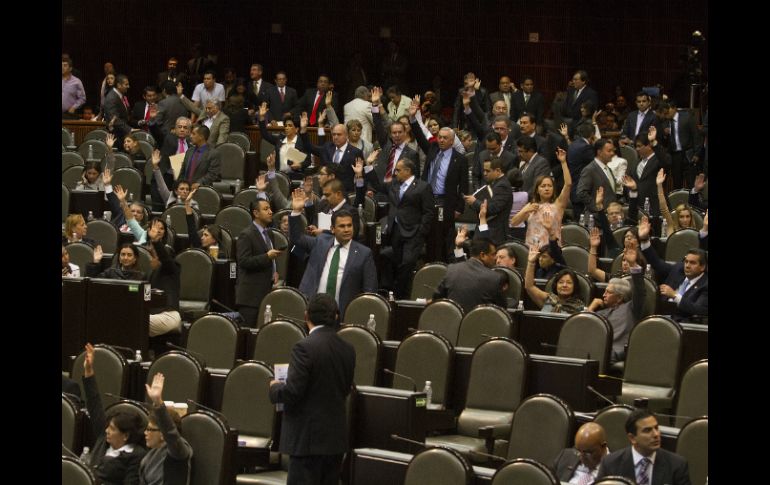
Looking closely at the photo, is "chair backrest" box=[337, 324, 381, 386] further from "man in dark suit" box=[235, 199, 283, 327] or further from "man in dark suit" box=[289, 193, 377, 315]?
"man in dark suit" box=[235, 199, 283, 327]

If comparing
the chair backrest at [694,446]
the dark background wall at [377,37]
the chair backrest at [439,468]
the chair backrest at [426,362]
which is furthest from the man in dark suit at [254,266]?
the dark background wall at [377,37]

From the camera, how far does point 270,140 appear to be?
12.8 metres

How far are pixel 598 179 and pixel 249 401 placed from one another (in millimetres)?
4962

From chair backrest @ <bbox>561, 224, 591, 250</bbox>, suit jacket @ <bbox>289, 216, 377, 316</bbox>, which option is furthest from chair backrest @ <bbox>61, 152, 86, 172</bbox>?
suit jacket @ <bbox>289, 216, 377, 316</bbox>

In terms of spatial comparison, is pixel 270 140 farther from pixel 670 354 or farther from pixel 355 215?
pixel 670 354

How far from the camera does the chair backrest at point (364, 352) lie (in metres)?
6.64

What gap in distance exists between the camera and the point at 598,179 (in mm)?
10305

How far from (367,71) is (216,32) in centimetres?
223

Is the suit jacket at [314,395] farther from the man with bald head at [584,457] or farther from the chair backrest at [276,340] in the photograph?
the chair backrest at [276,340]

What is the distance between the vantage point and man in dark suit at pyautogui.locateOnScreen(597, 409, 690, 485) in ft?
15.8

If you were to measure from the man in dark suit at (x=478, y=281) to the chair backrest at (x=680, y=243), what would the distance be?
2041 mm

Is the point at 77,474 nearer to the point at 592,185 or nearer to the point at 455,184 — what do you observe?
the point at 455,184

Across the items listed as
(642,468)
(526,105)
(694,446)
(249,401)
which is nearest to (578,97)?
(526,105)
